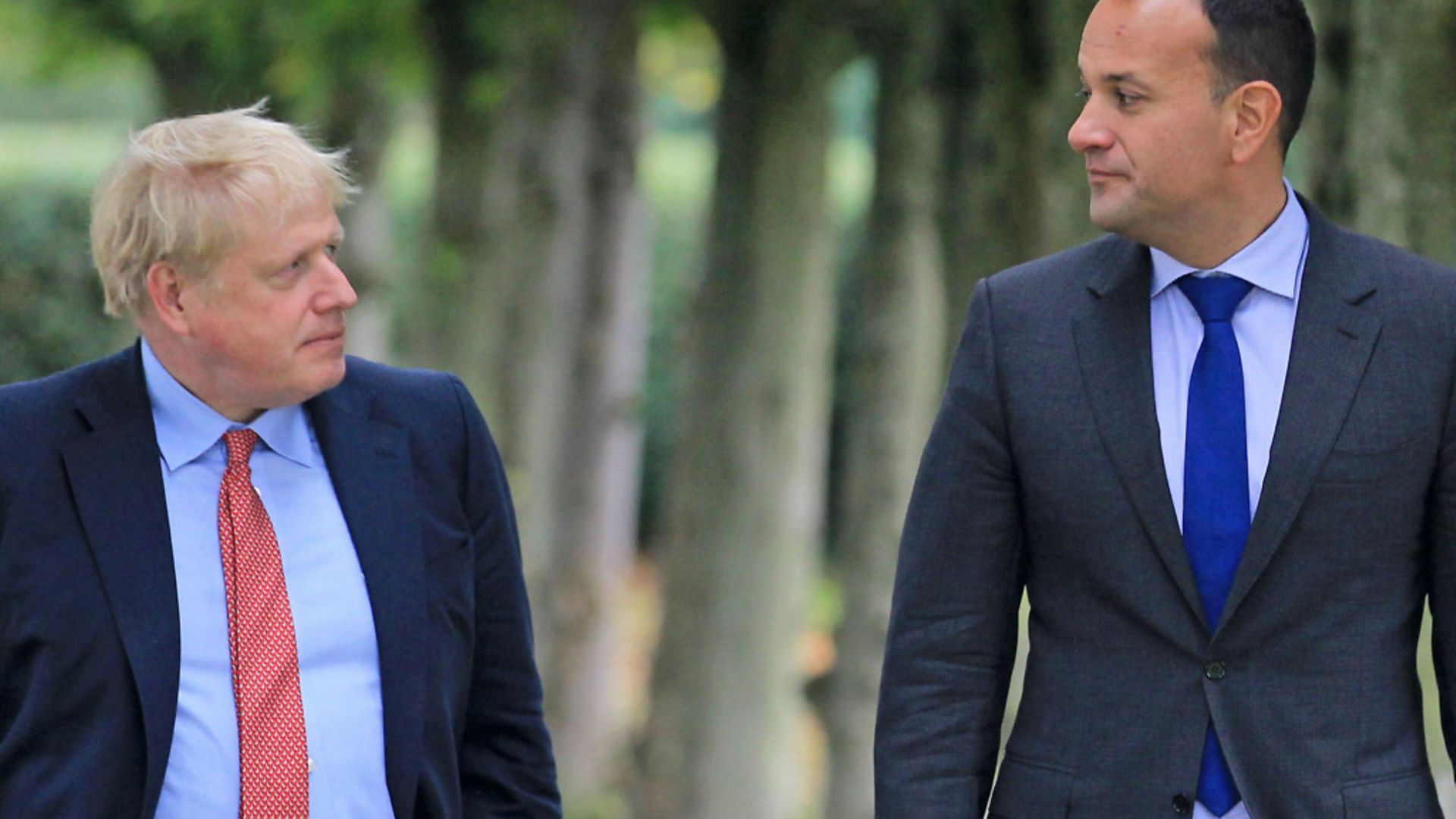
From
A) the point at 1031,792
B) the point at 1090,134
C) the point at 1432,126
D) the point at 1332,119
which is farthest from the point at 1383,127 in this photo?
the point at 1031,792

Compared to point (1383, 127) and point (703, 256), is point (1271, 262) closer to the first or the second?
point (1383, 127)

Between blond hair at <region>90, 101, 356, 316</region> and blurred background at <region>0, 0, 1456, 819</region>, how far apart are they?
8.02ft

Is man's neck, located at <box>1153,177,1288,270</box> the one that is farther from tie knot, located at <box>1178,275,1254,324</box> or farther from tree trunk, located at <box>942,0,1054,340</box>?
tree trunk, located at <box>942,0,1054,340</box>

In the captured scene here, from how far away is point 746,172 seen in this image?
336 inches

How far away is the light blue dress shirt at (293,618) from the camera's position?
2.83 meters

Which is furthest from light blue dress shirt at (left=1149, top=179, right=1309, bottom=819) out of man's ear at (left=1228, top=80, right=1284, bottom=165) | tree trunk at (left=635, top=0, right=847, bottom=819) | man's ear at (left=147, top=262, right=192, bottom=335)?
tree trunk at (left=635, top=0, right=847, bottom=819)

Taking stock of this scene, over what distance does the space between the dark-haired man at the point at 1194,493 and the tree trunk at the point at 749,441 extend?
5.36 meters

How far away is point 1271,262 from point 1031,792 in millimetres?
800

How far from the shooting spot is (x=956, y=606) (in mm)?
2980

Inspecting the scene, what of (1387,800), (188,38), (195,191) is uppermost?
(188,38)

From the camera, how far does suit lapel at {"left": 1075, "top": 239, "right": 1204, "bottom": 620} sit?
2809mm

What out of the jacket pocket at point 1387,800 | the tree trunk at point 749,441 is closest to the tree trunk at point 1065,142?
the jacket pocket at point 1387,800

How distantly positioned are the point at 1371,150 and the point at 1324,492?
5.77 ft

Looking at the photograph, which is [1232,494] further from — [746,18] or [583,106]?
[583,106]
